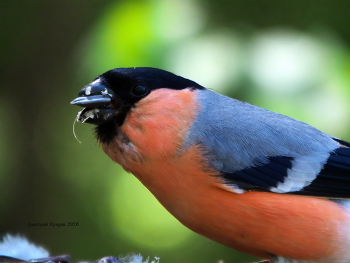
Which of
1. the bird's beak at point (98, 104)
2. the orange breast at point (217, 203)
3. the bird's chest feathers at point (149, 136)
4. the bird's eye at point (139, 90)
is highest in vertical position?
the bird's eye at point (139, 90)

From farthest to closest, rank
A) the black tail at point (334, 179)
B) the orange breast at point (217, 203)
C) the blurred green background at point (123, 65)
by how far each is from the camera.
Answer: the blurred green background at point (123, 65)
the black tail at point (334, 179)
the orange breast at point (217, 203)

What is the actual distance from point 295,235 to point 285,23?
6.78ft

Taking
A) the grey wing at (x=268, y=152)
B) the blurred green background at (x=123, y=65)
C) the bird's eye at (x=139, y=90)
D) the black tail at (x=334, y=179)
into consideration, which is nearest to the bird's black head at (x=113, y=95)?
the bird's eye at (x=139, y=90)

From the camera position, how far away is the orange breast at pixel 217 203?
1937 mm

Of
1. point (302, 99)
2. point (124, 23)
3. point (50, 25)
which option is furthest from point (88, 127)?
point (302, 99)

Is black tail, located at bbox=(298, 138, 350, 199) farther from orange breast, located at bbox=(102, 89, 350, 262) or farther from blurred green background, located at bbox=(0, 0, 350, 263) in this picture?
blurred green background, located at bbox=(0, 0, 350, 263)

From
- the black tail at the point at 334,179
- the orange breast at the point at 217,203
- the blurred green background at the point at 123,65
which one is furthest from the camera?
the blurred green background at the point at 123,65

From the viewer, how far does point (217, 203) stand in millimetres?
1947

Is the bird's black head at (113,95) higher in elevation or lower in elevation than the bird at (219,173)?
higher

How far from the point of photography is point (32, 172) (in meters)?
4.12

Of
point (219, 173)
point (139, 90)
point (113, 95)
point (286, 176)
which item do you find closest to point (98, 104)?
point (113, 95)

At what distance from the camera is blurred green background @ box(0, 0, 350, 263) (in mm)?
2568

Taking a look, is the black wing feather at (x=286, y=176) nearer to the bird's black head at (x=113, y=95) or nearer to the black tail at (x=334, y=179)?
the black tail at (x=334, y=179)

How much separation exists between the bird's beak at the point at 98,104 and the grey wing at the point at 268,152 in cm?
39
